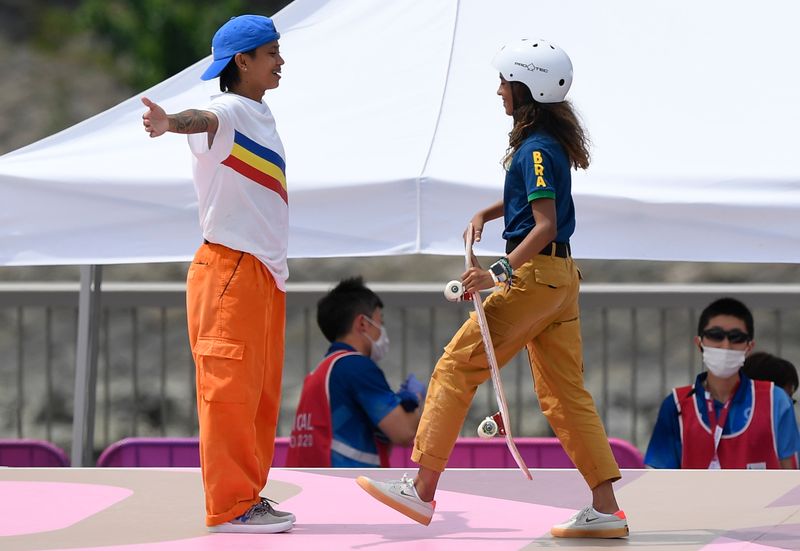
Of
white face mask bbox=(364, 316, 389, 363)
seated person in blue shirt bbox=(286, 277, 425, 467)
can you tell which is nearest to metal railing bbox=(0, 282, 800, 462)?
white face mask bbox=(364, 316, 389, 363)

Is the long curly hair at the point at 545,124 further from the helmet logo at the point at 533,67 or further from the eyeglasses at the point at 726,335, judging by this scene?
the eyeglasses at the point at 726,335

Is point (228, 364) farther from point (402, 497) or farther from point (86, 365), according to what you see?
point (86, 365)

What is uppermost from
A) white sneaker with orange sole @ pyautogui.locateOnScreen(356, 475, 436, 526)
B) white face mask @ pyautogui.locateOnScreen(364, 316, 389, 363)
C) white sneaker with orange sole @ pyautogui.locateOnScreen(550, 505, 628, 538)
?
white face mask @ pyautogui.locateOnScreen(364, 316, 389, 363)

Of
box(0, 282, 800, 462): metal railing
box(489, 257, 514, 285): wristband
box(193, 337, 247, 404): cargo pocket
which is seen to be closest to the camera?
box(489, 257, 514, 285): wristband

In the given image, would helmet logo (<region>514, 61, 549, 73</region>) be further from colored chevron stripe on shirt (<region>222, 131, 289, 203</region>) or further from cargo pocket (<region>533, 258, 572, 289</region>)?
colored chevron stripe on shirt (<region>222, 131, 289, 203</region>)

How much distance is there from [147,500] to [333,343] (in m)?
1.37

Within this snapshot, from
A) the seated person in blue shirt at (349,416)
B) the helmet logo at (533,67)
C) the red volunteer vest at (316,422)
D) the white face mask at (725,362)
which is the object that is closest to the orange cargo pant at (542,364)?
the helmet logo at (533,67)

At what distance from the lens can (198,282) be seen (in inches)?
204

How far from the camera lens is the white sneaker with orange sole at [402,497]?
200 inches

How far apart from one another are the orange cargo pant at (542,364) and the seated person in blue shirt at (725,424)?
1.60 metres

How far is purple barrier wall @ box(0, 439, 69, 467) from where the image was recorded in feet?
25.0

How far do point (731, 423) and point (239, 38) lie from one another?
2.73 metres

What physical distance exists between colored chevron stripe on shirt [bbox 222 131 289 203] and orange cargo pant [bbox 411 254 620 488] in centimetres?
77

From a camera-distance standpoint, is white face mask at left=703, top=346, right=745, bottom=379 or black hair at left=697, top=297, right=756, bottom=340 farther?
black hair at left=697, top=297, right=756, bottom=340
